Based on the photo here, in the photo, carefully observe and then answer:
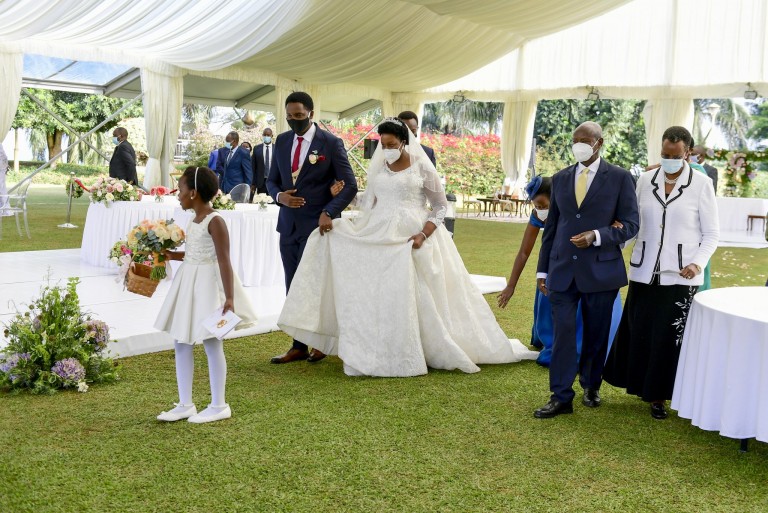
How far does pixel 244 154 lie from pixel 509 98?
420 inches

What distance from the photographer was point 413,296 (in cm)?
553

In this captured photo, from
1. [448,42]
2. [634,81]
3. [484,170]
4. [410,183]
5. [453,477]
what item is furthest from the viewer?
[484,170]

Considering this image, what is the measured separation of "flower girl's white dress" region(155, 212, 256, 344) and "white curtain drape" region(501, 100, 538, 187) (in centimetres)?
1782

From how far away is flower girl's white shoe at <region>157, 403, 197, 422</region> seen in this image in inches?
171

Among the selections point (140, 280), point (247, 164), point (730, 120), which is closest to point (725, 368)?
point (140, 280)

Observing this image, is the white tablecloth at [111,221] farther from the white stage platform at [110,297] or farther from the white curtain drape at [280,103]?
the white curtain drape at [280,103]

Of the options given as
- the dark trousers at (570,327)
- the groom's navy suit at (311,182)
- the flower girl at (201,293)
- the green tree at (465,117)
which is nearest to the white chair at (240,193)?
the groom's navy suit at (311,182)

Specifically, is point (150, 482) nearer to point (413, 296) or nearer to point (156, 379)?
point (156, 379)

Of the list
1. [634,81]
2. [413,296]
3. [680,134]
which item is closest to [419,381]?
[413,296]

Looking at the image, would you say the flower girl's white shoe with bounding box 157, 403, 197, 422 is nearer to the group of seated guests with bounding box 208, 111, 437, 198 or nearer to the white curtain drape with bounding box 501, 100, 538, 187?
the group of seated guests with bounding box 208, 111, 437, 198

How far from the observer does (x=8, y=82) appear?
546 inches

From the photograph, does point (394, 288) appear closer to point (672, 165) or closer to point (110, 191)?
point (672, 165)

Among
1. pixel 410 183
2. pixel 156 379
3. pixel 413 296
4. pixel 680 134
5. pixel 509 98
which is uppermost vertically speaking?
pixel 509 98

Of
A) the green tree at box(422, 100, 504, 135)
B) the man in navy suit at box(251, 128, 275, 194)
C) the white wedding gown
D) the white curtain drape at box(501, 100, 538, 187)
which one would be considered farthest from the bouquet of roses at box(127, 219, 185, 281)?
the green tree at box(422, 100, 504, 135)
